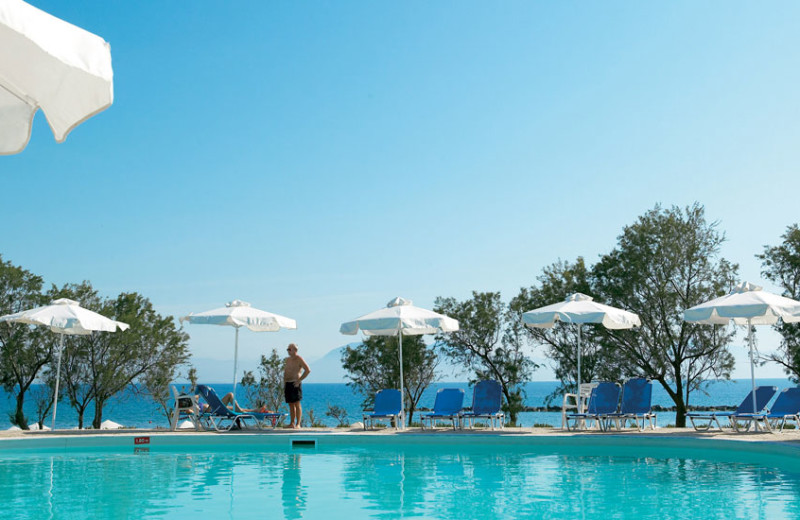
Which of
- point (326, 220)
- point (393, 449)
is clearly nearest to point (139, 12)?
point (393, 449)

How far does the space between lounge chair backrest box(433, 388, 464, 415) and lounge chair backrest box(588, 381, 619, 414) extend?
2.14 m

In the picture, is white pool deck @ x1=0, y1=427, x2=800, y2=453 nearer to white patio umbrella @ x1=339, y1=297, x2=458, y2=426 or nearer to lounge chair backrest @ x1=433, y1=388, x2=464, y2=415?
lounge chair backrest @ x1=433, y1=388, x2=464, y2=415

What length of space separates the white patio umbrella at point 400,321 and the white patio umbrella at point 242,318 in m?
1.38

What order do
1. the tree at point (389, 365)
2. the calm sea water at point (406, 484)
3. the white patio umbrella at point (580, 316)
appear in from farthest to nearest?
the tree at point (389, 365) → the white patio umbrella at point (580, 316) → the calm sea water at point (406, 484)

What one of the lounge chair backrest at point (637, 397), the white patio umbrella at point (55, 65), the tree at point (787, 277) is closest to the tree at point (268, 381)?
the lounge chair backrest at point (637, 397)

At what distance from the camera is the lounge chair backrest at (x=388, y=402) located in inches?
480

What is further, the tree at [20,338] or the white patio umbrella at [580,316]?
the tree at [20,338]

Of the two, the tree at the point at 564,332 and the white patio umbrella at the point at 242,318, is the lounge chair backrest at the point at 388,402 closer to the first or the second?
the white patio umbrella at the point at 242,318

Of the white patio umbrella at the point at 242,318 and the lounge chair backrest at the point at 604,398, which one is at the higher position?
the white patio umbrella at the point at 242,318

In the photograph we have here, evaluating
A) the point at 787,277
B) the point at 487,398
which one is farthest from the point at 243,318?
the point at 787,277

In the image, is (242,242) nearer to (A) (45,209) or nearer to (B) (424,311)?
(A) (45,209)

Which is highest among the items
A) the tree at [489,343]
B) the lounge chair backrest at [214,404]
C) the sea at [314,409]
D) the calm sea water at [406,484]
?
the tree at [489,343]

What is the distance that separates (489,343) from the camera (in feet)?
59.9

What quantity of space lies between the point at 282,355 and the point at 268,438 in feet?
23.1
